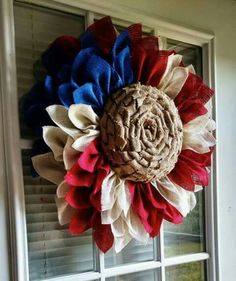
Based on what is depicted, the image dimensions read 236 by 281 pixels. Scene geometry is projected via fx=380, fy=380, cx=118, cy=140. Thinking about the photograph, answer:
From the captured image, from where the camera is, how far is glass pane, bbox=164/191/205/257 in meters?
0.96

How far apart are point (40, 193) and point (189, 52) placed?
550mm

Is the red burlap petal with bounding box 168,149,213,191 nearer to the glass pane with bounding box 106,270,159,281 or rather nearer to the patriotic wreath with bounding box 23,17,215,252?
the patriotic wreath with bounding box 23,17,215,252

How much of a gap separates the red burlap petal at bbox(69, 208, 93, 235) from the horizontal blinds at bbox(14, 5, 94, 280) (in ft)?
0.27

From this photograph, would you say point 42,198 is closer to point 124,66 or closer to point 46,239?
point 46,239

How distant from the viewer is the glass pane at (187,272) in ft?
3.14

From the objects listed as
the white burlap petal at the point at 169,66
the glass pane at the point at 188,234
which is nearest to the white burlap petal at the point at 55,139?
the white burlap petal at the point at 169,66

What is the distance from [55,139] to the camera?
2.21 ft

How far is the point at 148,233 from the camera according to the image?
76 cm

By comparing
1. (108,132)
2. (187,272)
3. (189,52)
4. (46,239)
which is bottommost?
(187,272)

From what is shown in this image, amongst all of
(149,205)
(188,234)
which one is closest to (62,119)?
(149,205)

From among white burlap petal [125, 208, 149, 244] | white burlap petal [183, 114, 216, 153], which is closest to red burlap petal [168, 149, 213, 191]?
→ white burlap petal [183, 114, 216, 153]

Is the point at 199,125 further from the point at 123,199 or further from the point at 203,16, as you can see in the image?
the point at 203,16

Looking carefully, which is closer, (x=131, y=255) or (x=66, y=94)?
(x=66, y=94)

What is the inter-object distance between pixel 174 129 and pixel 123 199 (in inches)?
6.8
